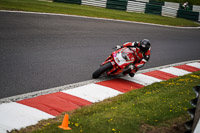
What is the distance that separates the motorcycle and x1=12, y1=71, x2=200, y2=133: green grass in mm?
1189

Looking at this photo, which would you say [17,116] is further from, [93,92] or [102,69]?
[102,69]

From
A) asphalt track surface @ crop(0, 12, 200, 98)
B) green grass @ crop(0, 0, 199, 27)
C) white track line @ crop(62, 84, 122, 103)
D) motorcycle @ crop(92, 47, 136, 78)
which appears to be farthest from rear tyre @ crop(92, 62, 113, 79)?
green grass @ crop(0, 0, 199, 27)

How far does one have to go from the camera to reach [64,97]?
643 centimetres

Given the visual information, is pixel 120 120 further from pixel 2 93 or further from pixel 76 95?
pixel 2 93

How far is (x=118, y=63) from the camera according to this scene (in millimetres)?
8109

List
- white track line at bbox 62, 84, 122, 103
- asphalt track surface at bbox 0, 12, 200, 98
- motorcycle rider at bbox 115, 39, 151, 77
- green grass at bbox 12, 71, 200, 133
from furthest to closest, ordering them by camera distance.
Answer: motorcycle rider at bbox 115, 39, 151, 77 < asphalt track surface at bbox 0, 12, 200, 98 < white track line at bbox 62, 84, 122, 103 < green grass at bbox 12, 71, 200, 133

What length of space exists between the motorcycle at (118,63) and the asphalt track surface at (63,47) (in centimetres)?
49

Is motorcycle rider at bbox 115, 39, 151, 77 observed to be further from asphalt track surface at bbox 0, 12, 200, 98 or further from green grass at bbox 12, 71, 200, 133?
asphalt track surface at bbox 0, 12, 200, 98

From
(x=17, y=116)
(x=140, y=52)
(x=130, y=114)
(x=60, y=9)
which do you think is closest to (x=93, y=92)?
(x=130, y=114)

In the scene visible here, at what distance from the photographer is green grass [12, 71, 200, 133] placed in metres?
4.80

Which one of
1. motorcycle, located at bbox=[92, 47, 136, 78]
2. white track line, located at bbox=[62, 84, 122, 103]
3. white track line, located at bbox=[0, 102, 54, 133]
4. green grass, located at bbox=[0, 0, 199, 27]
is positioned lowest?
white track line, located at bbox=[62, 84, 122, 103]

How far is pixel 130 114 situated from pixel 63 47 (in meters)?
5.73

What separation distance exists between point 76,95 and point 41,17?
9.00 metres

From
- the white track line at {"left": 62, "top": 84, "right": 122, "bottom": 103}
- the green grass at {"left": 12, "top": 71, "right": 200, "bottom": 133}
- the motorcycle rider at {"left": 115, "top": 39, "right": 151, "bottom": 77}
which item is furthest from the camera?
the motorcycle rider at {"left": 115, "top": 39, "right": 151, "bottom": 77}
